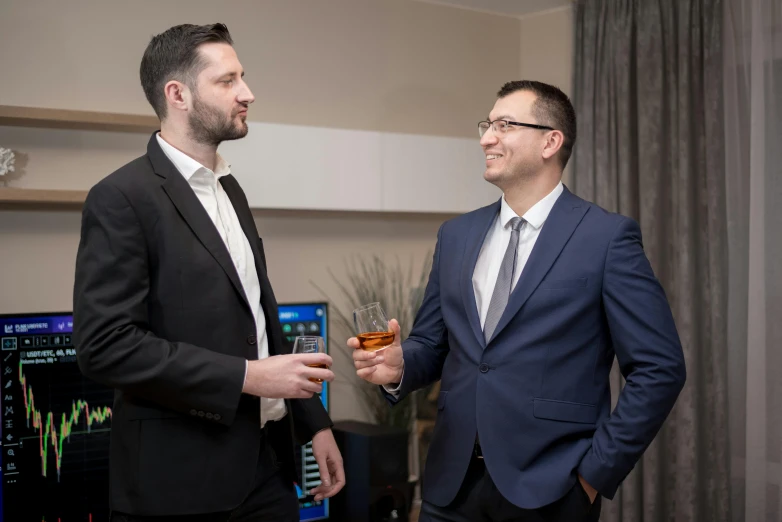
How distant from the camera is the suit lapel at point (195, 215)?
1936mm

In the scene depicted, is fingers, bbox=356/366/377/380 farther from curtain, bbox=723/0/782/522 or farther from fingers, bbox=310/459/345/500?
curtain, bbox=723/0/782/522

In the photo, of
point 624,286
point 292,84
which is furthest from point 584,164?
point 624,286

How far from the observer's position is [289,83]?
4.11 metres

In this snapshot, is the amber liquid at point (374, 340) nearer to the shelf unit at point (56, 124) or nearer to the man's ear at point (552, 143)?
the man's ear at point (552, 143)

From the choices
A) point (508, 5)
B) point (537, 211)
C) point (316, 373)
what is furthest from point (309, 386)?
point (508, 5)

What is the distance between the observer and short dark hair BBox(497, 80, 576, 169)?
234cm

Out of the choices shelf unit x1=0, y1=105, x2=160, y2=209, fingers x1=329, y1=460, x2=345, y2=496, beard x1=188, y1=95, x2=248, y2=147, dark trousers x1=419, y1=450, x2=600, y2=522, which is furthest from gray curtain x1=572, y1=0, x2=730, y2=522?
beard x1=188, y1=95, x2=248, y2=147

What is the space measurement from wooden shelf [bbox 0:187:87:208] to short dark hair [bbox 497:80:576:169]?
73.6 inches

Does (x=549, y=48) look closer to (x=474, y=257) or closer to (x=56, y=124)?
(x=56, y=124)

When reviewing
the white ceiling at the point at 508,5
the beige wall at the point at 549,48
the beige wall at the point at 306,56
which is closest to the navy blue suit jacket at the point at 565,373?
the beige wall at the point at 306,56

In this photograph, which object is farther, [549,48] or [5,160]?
[549,48]

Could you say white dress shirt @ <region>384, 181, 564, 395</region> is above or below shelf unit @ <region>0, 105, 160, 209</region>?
below

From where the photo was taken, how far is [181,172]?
2.03 metres

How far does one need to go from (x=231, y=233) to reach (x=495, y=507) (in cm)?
94
